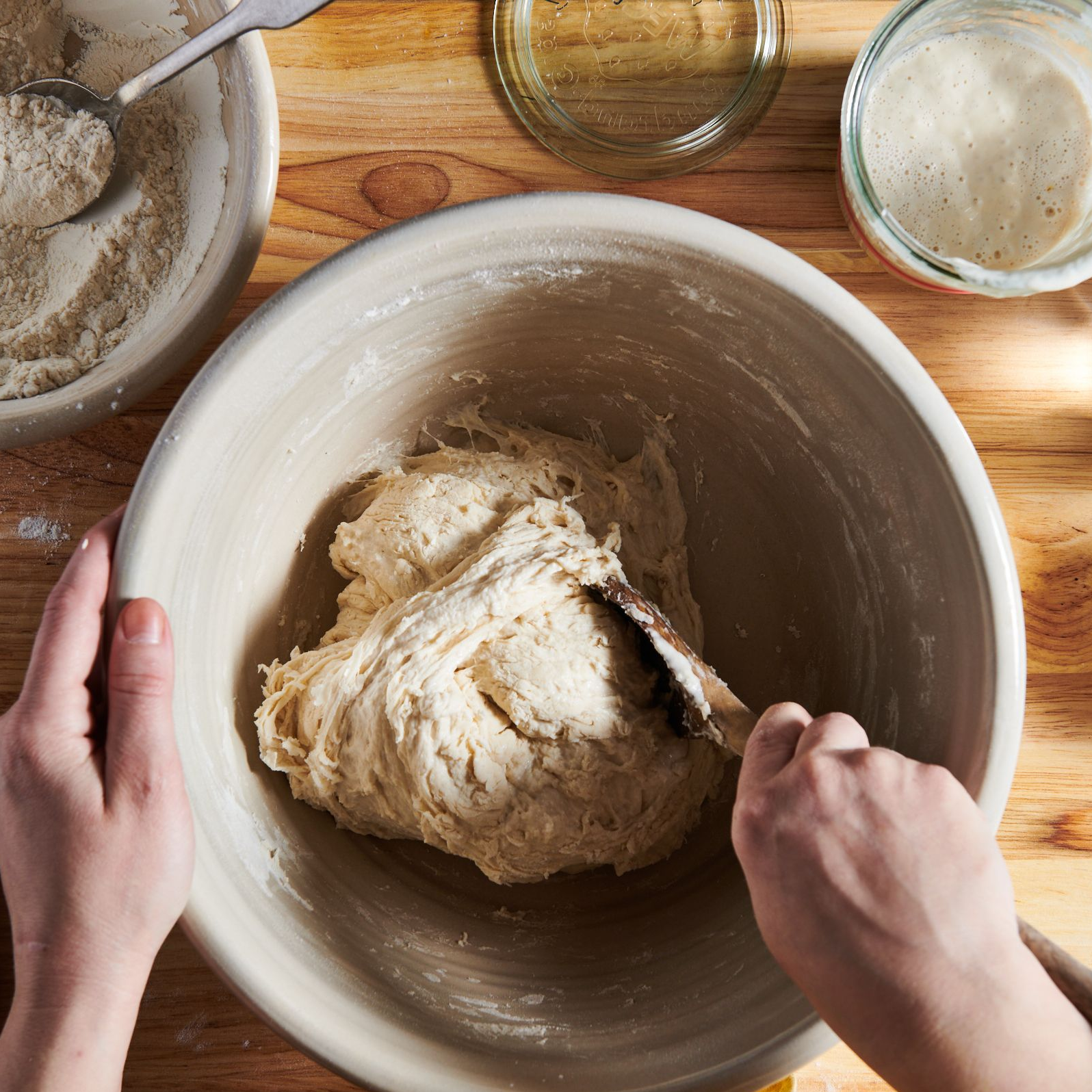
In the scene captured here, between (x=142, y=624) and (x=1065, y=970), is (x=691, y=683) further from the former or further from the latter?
(x=142, y=624)

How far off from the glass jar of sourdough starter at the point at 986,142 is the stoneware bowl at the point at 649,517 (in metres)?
A: 0.25

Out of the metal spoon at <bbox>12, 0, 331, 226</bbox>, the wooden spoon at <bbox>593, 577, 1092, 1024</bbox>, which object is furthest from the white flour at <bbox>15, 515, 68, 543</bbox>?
the wooden spoon at <bbox>593, 577, 1092, 1024</bbox>

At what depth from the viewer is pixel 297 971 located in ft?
2.63

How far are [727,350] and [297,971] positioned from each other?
720mm

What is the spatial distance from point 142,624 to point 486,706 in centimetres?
36

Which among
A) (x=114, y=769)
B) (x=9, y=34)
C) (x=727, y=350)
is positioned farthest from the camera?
(x=9, y=34)

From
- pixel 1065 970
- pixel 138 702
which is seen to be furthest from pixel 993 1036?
pixel 138 702

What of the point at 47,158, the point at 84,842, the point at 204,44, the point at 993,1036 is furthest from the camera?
the point at 47,158

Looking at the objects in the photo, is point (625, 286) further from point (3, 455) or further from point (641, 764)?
point (3, 455)

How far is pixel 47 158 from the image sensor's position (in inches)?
39.0

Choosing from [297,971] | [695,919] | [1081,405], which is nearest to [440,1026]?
[297,971]

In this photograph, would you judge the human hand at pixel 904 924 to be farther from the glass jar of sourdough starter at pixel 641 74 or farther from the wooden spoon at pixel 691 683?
the glass jar of sourdough starter at pixel 641 74

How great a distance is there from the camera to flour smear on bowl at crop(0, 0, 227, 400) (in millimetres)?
986

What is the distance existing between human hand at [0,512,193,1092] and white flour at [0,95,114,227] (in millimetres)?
495
